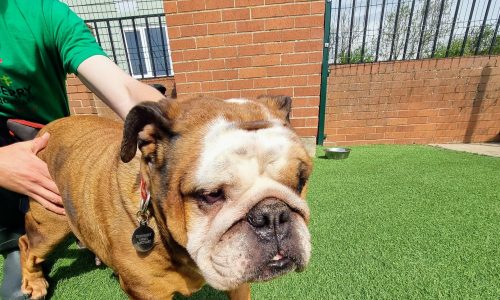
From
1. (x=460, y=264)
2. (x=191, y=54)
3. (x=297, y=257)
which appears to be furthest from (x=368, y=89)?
(x=297, y=257)

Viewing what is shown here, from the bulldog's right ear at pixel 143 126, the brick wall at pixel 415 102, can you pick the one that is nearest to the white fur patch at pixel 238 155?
the bulldog's right ear at pixel 143 126

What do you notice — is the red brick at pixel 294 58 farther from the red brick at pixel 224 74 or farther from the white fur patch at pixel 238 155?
the white fur patch at pixel 238 155

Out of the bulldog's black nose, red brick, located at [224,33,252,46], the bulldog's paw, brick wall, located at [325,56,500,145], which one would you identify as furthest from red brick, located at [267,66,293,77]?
the bulldog's paw

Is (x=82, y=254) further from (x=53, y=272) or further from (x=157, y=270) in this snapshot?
(x=157, y=270)

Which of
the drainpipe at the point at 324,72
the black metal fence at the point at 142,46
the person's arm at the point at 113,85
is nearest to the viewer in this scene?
the person's arm at the point at 113,85

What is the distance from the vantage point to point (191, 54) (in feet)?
16.3

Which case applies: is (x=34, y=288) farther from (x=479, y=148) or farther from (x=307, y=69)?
(x=479, y=148)

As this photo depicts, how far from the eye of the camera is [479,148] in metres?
5.98

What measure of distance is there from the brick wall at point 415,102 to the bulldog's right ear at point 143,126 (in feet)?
17.6

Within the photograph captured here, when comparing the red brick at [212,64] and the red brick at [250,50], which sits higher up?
the red brick at [250,50]

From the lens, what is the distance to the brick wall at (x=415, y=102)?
20.0 ft

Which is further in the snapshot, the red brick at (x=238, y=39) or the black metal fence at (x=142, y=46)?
the black metal fence at (x=142, y=46)

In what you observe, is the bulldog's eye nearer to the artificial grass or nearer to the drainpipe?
the artificial grass

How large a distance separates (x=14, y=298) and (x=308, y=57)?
486cm
